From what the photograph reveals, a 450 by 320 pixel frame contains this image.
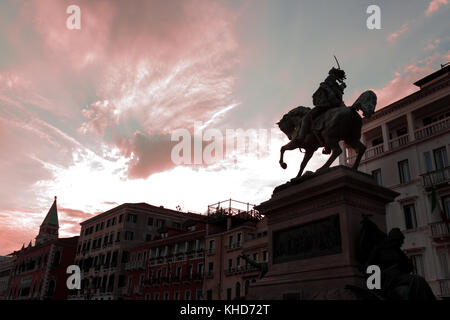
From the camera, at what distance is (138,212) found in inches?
2813

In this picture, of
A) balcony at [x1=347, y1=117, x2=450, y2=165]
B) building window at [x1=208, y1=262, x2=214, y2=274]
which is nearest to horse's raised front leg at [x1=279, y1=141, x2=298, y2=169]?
balcony at [x1=347, y1=117, x2=450, y2=165]

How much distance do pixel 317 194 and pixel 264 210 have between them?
1762 millimetres

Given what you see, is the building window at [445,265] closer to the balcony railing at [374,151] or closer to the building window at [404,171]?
the building window at [404,171]

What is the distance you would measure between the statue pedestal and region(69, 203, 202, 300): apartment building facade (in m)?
58.2

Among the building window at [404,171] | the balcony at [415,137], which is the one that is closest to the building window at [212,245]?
the balcony at [415,137]

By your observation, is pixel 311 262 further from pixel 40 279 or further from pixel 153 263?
pixel 40 279

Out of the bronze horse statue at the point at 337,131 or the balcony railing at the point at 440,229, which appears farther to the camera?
the balcony railing at the point at 440,229

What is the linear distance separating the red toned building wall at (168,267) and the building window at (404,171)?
27.8 meters

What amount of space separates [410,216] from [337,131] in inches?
930

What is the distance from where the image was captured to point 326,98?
11133mm

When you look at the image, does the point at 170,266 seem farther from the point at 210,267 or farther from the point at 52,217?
the point at 52,217

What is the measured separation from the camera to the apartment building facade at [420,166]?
2786 cm
